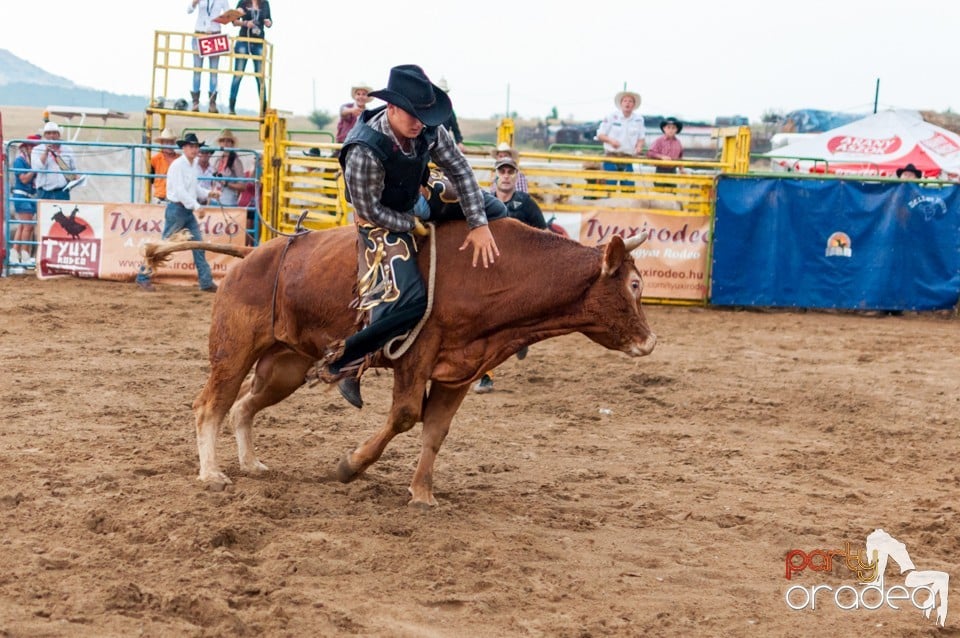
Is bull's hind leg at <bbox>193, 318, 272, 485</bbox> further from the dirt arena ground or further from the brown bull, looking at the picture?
the dirt arena ground

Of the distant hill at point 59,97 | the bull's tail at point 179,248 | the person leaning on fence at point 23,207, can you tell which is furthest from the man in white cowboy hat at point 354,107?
the distant hill at point 59,97

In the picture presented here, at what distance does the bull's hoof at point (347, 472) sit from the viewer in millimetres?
5340

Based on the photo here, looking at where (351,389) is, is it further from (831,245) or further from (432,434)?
(831,245)

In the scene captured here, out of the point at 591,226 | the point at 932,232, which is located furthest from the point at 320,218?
the point at 932,232

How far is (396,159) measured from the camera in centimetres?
507

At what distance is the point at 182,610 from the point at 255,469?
6.62 ft

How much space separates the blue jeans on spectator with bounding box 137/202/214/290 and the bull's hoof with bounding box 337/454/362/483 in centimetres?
804

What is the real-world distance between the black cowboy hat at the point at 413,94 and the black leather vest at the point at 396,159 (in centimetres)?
13

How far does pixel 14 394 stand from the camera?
7406mm

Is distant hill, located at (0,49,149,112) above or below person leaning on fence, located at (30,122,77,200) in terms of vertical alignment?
above

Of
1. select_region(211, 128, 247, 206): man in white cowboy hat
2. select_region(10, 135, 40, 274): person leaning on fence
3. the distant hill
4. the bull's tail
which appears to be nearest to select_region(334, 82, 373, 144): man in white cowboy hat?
select_region(211, 128, 247, 206): man in white cowboy hat

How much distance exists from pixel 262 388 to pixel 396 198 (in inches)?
56.1

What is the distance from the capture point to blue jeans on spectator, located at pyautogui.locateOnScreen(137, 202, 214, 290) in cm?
1312

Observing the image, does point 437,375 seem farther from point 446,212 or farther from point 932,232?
point 932,232
